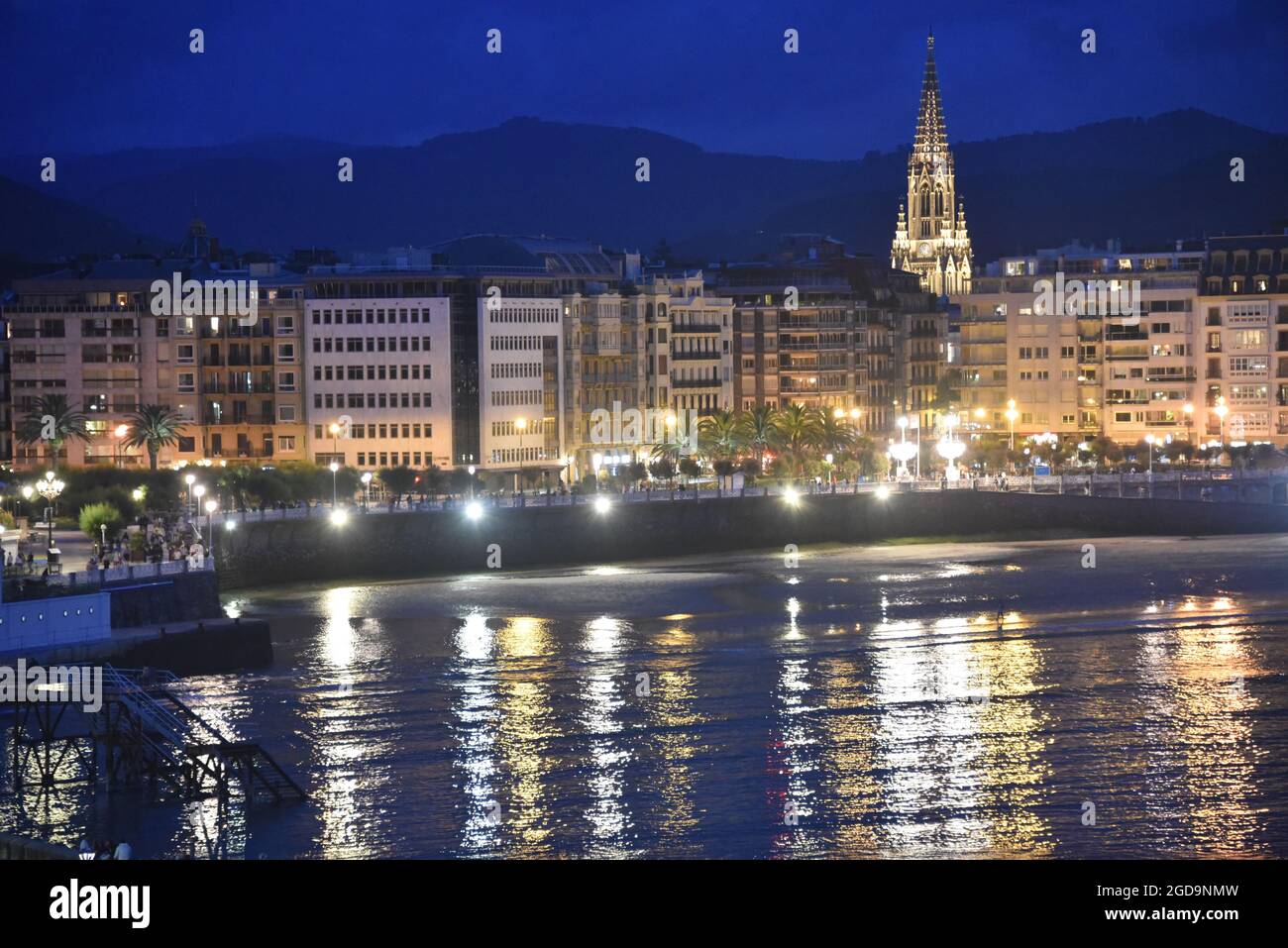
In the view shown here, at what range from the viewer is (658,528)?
80250 mm

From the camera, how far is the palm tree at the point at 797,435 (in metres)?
97.3

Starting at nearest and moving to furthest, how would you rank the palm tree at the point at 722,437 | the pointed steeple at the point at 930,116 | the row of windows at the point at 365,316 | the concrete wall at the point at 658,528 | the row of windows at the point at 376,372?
the concrete wall at the point at 658,528
the row of windows at the point at 376,372
the row of windows at the point at 365,316
the palm tree at the point at 722,437
the pointed steeple at the point at 930,116

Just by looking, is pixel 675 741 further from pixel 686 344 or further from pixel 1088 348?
pixel 1088 348

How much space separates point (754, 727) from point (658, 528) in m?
37.3

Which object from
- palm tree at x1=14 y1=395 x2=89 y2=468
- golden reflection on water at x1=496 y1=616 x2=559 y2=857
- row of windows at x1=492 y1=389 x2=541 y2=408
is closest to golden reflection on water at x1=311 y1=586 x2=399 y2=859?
golden reflection on water at x1=496 y1=616 x2=559 y2=857

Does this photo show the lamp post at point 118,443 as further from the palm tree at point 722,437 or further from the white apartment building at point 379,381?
the palm tree at point 722,437

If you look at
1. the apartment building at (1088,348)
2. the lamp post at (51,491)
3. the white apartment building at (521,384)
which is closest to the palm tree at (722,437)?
the white apartment building at (521,384)

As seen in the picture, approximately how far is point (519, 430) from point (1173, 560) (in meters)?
28.1

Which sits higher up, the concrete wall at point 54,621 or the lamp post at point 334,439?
the lamp post at point 334,439

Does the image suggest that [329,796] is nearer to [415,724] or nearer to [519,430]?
[415,724]

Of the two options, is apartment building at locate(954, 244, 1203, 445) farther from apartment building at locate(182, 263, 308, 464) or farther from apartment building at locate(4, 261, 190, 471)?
apartment building at locate(4, 261, 190, 471)

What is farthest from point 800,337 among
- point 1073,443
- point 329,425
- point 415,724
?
point 415,724

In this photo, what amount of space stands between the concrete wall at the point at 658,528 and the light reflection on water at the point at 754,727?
5408 millimetres

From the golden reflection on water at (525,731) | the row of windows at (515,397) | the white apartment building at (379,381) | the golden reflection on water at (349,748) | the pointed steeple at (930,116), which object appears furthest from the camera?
the pointed steeple at (930,116)
